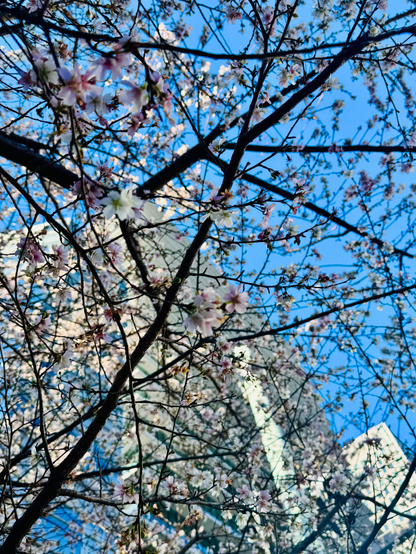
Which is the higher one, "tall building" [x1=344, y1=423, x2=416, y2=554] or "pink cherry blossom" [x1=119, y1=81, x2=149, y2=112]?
"pink cherry blossom" [x1=119, y1=81, x2=149, y2=112]

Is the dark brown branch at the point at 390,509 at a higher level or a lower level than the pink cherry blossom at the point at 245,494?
lower

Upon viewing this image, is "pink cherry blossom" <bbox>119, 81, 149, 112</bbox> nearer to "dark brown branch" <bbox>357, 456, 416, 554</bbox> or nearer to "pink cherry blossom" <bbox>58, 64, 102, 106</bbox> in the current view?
"pink cherry blossom" <bbox>58, 64, 102, 106</bbox>

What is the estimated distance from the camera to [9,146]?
262cm

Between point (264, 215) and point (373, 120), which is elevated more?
point (373, 120)

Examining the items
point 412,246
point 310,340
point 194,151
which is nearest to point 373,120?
point 412,246

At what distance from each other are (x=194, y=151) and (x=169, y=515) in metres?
14.0

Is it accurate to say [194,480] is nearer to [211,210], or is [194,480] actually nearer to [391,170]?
[211,210]

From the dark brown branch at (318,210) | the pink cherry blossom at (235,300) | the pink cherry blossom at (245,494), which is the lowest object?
the pink cherry blossom at (245,494)

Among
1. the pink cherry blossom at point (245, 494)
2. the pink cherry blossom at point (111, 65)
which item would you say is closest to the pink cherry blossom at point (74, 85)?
the pink cherry blossom at point (111, 65)

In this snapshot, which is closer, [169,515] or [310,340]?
[310,340]

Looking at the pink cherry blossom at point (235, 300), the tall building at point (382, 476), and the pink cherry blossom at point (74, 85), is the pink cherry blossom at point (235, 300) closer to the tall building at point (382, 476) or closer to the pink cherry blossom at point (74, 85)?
the pink cherry blossom at point (74, 85)

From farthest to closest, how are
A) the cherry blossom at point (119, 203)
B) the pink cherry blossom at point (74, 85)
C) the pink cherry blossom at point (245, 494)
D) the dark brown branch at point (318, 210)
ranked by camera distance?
the dark brown branch at point (318, 210) → the pink cherry blossom at point (245, 494) → the cherry blossom at point (119, 203) → the pink cherry blossom at point (74, 85)

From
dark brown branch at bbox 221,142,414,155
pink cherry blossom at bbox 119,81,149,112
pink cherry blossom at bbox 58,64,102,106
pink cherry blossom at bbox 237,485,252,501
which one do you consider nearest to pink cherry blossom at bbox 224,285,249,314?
pink cherry blossom at bbox 119,81,149,112

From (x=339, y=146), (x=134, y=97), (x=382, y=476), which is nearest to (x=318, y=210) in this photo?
(x=339, y=146)
